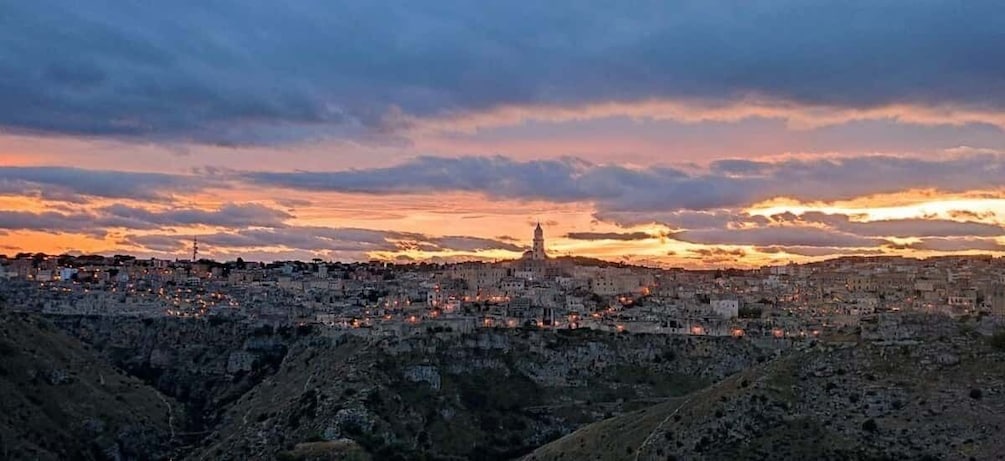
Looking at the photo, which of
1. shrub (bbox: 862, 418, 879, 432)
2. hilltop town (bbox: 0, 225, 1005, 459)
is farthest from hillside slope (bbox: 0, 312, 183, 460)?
shrub (bbox: 862, 418, 879, 432)

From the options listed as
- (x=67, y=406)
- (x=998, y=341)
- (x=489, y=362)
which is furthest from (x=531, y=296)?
(x=998, y=341)

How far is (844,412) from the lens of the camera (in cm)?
4634

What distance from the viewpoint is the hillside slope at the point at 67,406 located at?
66.5 metres

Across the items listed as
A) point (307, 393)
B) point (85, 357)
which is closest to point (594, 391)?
point (307, 393)

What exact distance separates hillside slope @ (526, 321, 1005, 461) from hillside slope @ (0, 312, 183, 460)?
33.0 metres

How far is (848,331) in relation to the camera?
189 ft

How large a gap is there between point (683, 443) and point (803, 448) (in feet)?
16.4

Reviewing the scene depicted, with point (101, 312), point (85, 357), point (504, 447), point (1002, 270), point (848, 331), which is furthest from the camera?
point (1002, 270)

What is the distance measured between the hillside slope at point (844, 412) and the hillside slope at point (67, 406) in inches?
1299

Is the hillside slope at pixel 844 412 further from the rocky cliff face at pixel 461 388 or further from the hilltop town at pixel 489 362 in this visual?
the rocky cliff face at pixel 461 388

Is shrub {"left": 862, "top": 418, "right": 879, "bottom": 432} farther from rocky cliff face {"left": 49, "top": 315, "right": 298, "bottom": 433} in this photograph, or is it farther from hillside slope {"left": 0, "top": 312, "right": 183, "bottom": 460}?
rocky cliff face {"left": 49, "top": 315, "right": 298, "bottom": 433}

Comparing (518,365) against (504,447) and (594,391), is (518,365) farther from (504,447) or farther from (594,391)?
(504,447)

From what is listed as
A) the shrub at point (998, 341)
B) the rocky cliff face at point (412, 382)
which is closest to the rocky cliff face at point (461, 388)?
the rocky cliff face at point (412, 382)

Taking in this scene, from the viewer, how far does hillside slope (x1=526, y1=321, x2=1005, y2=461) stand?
43.5 m
